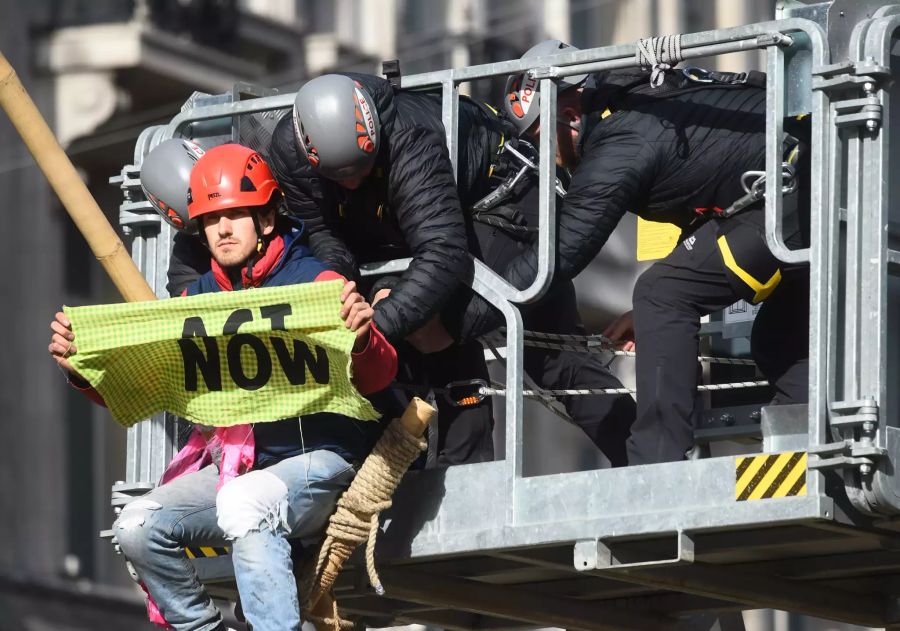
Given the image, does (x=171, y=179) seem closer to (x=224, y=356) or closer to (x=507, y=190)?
(x=224, y=356)

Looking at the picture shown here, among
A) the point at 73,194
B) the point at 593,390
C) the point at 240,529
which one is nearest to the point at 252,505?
the point at 240,529

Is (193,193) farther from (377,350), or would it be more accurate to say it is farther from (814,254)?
(814,254)

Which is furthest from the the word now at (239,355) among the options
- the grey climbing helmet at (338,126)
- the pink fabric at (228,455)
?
the grey climbing helmet at (338,126)

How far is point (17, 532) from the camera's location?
21125 mm

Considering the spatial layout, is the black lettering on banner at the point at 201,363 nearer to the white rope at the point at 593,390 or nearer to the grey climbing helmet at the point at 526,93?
the white rope at the point at 593,390

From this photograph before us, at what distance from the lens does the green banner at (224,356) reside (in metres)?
9.20

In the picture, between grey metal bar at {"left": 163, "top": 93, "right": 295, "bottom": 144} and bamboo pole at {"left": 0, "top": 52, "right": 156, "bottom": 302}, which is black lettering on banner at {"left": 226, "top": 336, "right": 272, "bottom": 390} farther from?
grey metal bar at {"left": 163, "top": 93, "right": 295, "bottom": 144}

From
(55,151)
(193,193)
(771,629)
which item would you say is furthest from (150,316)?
(771,629)

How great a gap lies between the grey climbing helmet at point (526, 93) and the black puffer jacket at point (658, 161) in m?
0.33

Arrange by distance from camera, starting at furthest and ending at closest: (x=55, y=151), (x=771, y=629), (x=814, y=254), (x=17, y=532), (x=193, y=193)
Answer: (x=771, y=629), (x=17, y=532), (x=55, y=151), (x=193, y=193), (x=814, y=254)

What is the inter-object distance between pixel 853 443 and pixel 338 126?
2.20 m

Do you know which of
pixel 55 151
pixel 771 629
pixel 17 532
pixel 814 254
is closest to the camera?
pixel 814 254

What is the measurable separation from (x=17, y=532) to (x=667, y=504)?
1279cm

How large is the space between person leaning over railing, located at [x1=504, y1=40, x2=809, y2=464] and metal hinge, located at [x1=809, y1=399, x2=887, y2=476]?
767mm
